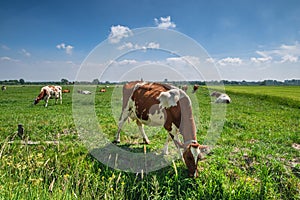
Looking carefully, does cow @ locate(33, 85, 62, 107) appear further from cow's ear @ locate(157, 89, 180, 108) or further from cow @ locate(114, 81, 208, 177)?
cow's ear @ locate(157, 89, 180, 108)

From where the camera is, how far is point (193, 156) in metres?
4.70

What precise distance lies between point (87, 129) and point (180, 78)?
5.38 m

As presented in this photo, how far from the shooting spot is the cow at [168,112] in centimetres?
489

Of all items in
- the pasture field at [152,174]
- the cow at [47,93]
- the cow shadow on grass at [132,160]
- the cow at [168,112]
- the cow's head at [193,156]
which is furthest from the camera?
the cow at [47,93]

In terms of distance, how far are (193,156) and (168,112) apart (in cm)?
156

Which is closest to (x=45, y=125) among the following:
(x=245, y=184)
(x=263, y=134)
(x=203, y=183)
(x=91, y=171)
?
(x=91, y=171)

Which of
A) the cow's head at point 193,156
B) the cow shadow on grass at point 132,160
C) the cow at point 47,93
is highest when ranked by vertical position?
the cow at point 47,93

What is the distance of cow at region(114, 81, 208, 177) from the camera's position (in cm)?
489

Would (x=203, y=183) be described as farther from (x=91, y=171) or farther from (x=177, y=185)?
(x=91, y=171)

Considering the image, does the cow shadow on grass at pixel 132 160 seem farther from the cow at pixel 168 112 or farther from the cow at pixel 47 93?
Result: the cow at pixel 47 93

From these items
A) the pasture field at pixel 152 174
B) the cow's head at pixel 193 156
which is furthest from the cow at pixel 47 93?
the cow's head at pixel 193 156

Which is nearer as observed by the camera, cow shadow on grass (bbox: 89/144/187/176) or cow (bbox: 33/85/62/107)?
cow shadow on grass (bbox: 89/144/187/176)

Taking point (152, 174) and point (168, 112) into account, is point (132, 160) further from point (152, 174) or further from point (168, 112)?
point (168, 112)

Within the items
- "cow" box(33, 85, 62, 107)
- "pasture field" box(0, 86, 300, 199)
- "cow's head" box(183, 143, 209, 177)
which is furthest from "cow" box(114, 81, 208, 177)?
"cow" box(33, 85, 62, 107)
